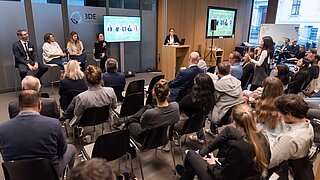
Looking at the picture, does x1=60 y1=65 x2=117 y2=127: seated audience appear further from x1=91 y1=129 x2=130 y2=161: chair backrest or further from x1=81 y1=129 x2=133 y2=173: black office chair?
x1=91 y1=129 x2=130 y2=161: chair backrest

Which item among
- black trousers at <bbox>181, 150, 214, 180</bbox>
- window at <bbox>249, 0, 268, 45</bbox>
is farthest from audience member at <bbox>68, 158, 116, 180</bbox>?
window at <bbox>249, 0, 268, 45</bbox>

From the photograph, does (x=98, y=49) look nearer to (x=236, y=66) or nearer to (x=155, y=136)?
(x=236, y=66)

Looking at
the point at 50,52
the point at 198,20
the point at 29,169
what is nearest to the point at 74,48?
the point at 50,52

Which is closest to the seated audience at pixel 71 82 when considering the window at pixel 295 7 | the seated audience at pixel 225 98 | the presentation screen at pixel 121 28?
the seated audience at pixel 225 98

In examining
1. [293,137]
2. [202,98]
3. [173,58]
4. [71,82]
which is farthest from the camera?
[173,58]

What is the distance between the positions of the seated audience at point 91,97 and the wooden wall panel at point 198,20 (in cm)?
542

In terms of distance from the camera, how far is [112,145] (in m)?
2.04

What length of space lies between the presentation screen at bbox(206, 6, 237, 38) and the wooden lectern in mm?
2749

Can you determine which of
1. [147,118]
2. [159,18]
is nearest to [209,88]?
[147,118]

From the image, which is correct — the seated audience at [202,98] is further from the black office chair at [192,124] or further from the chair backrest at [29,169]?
the chair backrest at [29,169]

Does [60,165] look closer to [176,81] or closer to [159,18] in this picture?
[176,81]

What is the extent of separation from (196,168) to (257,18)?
1092 cm

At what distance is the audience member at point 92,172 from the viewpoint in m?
0.93

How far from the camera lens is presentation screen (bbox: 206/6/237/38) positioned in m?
9.14
